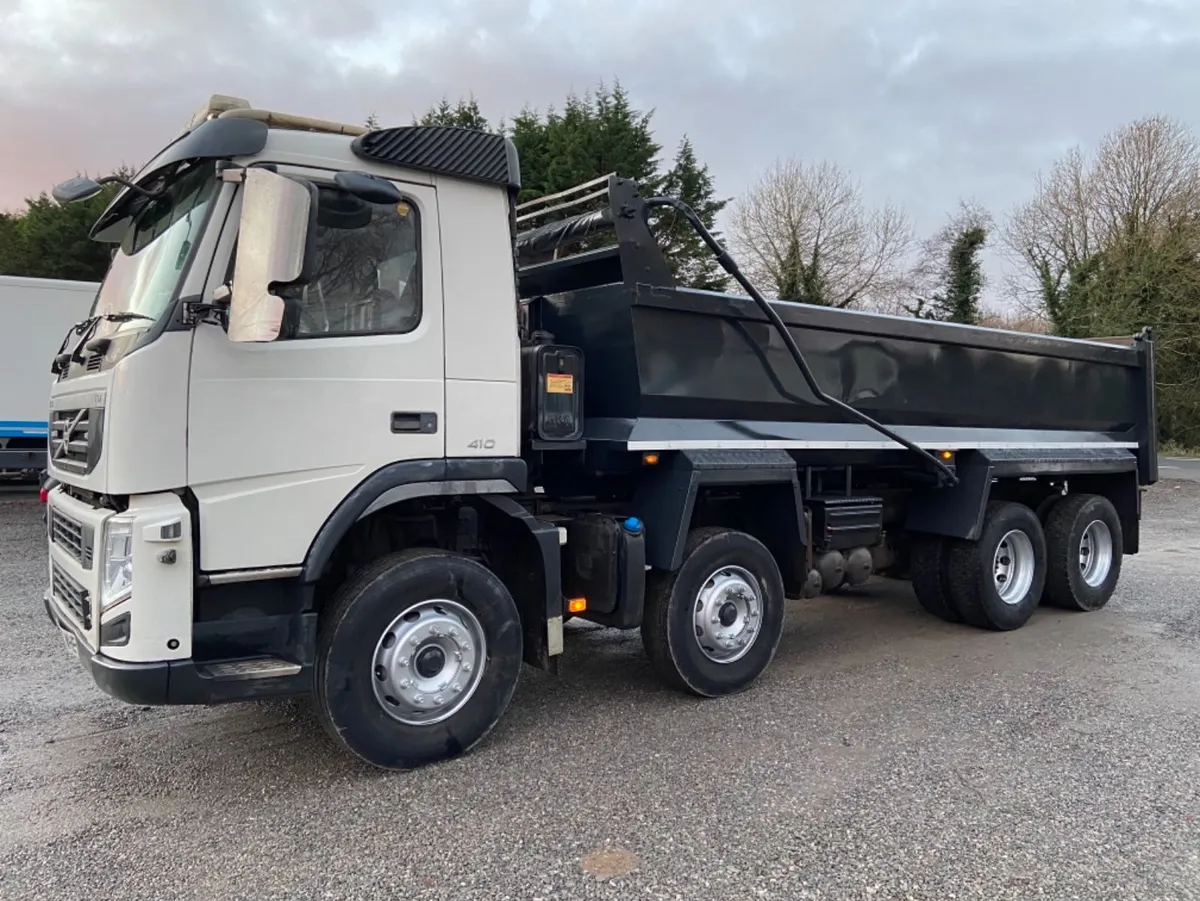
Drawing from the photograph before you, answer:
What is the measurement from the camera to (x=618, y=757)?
13.6 ft

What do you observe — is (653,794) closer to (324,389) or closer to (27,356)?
(324,389)

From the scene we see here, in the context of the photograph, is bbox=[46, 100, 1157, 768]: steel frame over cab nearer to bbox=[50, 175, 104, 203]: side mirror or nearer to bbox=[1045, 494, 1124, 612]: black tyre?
bbox=[50, 175, 104, 203]: side mirror

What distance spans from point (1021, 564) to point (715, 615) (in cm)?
334

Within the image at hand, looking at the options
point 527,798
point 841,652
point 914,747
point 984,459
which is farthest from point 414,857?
point 984,459

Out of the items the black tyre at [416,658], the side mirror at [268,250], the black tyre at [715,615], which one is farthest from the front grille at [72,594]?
the black tyre at [715,615]

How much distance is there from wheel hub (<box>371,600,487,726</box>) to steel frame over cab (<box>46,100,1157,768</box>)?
0.03 feet

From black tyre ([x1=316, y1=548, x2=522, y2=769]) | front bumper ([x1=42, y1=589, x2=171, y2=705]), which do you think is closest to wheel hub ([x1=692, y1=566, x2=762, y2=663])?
black tyre ([x1=316, y1=548, x2=522, y2=769])

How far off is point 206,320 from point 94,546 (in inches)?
38.6

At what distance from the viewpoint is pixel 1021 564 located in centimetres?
698

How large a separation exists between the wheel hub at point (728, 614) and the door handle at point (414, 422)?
185 cm

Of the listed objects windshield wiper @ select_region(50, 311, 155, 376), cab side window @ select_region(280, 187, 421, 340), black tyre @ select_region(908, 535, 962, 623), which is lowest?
black tyre @ select_region(908, 535, 962, 623)

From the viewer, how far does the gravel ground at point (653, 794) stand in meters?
3.07

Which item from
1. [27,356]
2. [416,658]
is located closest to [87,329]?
[416,658]

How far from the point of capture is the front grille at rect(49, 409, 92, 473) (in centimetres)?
362
